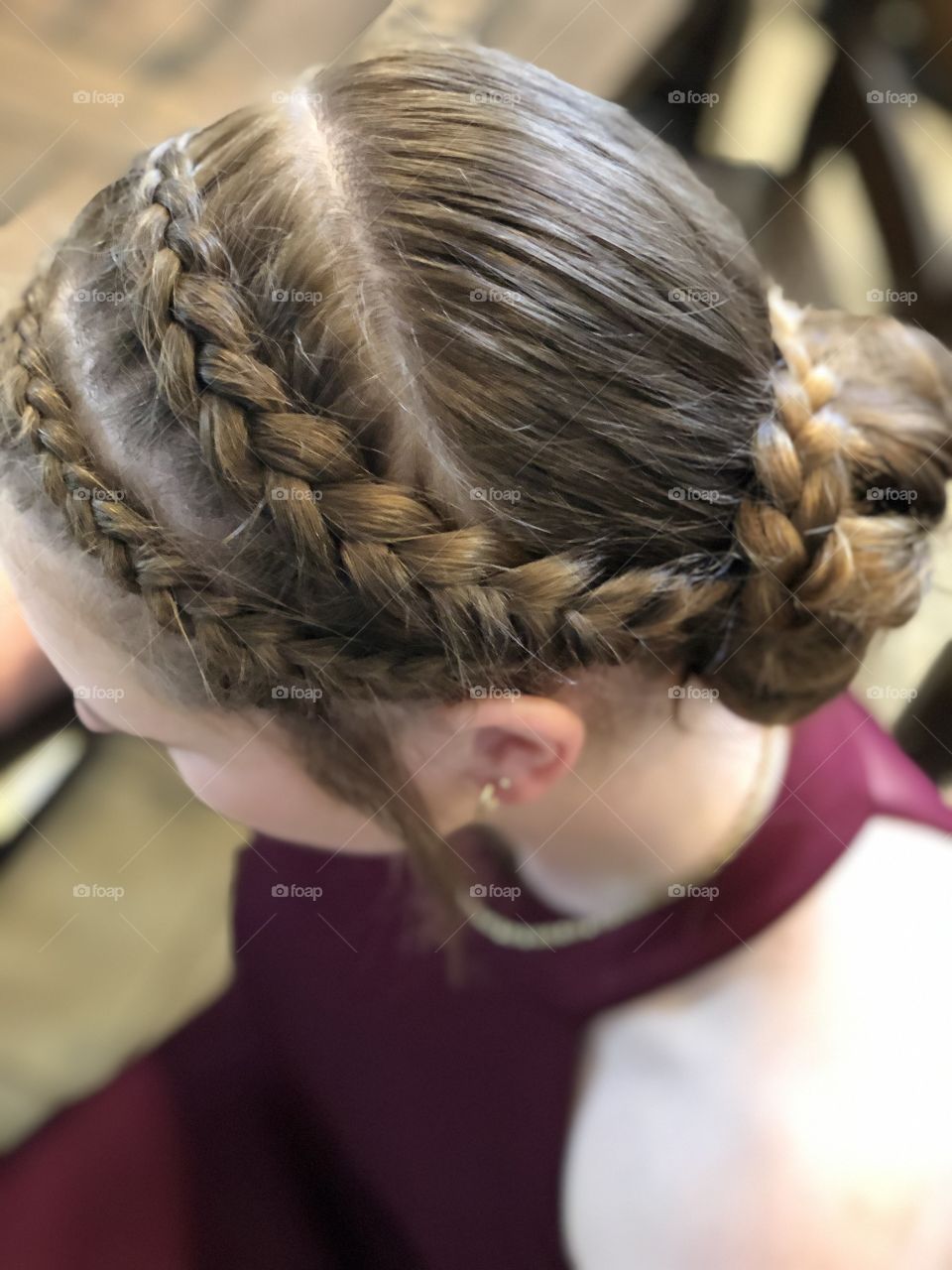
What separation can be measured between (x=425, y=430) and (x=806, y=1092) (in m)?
0.52

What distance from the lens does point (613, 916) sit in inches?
26.5

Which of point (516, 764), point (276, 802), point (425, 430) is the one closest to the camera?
point (425, 430)

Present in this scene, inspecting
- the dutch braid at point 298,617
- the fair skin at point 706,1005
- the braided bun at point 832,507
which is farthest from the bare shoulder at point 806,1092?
the dutch braid at point 298,617

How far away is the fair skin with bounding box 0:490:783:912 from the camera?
19.0 inches

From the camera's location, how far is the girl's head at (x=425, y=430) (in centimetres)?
39

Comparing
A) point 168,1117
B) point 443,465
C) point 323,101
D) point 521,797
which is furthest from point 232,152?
point 168,1117

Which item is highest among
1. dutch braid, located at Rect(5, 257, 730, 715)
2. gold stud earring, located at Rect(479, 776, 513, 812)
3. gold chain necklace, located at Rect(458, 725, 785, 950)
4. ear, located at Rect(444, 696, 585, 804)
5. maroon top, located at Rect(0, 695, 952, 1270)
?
dutch braid, located at Rect(5, 257, 730, 715)

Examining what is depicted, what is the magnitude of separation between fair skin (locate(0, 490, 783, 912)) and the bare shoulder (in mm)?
92

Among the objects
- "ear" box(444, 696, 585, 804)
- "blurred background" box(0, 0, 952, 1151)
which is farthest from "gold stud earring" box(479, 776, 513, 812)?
"blurred background" box(0, 0, 952, 1151)

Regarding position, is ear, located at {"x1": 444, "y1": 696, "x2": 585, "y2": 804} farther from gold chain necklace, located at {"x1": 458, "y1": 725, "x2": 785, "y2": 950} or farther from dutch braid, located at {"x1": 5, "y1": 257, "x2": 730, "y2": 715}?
gold chain necklace, located at {"x1": 458, "y1": 725, "x2": 785, "y2": 950}

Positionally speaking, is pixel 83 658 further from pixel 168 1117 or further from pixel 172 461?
pixel 168 1117

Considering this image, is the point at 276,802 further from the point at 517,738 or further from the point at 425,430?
the point at 425,430

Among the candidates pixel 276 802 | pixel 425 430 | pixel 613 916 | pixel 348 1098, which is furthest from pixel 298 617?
pixel 348 1098

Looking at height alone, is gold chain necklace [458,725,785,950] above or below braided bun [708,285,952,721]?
below
